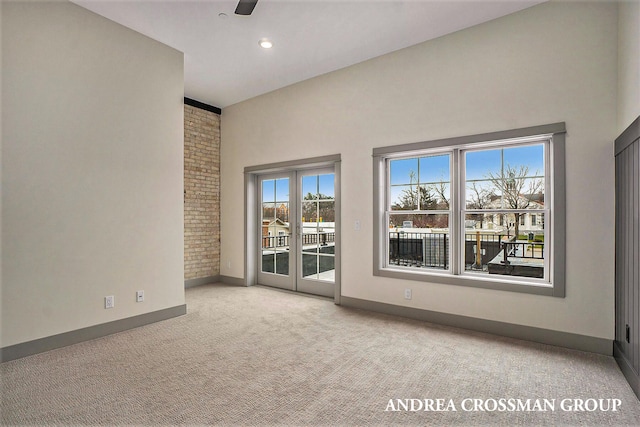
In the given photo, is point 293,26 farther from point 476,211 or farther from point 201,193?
point 201,193

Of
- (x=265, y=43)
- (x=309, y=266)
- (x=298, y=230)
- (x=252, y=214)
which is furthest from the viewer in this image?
(x=252, y=214)

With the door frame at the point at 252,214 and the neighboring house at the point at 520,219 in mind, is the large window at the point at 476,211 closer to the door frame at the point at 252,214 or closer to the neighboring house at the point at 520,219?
the neighboring house at the point at 520,219

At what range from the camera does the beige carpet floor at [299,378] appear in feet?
6.85

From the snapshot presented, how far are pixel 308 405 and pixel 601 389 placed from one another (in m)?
2.14

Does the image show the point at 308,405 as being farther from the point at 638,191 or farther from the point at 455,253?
the point at 638,191

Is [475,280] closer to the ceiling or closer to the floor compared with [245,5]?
closer to the floor

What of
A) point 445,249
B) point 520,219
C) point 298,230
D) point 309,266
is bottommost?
point 309,266

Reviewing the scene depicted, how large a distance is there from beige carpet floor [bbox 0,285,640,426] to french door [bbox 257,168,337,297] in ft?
5.05

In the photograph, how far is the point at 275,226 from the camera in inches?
228

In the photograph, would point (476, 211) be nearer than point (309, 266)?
Yes

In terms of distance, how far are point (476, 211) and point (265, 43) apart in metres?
3.20

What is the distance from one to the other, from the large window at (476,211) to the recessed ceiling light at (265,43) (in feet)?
6.14

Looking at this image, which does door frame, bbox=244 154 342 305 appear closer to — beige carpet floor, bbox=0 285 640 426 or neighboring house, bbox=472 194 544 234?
beige carpet floor, bbox=0 285 640 426

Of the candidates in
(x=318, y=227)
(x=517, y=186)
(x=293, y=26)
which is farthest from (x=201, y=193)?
(x=517, y=186)
